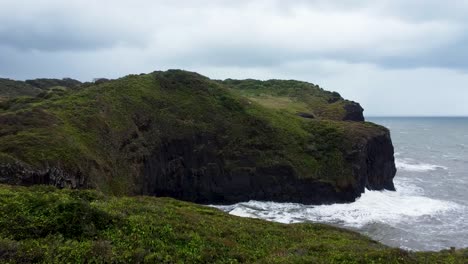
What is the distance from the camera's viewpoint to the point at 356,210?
173ft

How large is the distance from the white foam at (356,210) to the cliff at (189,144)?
206 cm

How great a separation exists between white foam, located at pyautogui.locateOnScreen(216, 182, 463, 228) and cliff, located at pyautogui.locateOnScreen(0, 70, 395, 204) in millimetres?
2058

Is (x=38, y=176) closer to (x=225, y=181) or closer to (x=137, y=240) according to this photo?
(x=137, y=240)

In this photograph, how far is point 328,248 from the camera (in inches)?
850

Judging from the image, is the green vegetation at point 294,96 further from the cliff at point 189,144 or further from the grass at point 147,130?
the cliff at point 189,144

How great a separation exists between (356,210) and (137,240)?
126 ft

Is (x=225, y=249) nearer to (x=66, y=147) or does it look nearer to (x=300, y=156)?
(x=66, y=147)

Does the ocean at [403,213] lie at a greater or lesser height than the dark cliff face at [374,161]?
lesser

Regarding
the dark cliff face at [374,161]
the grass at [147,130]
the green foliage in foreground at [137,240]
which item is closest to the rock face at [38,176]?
the grass at [147,130]

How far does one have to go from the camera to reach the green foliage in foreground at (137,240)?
16969 mm

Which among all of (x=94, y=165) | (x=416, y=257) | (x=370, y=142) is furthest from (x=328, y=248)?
(x=370, y=142)

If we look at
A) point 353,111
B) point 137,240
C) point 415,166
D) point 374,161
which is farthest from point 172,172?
point 415,166

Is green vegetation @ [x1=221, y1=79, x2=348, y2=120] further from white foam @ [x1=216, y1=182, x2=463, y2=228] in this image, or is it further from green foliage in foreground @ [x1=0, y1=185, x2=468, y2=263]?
green foliage in foreground @ [x1=0, y1=185, x2=468, y2=263]

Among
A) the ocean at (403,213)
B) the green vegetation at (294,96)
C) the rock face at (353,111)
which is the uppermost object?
the green vegetation at (294,96)
